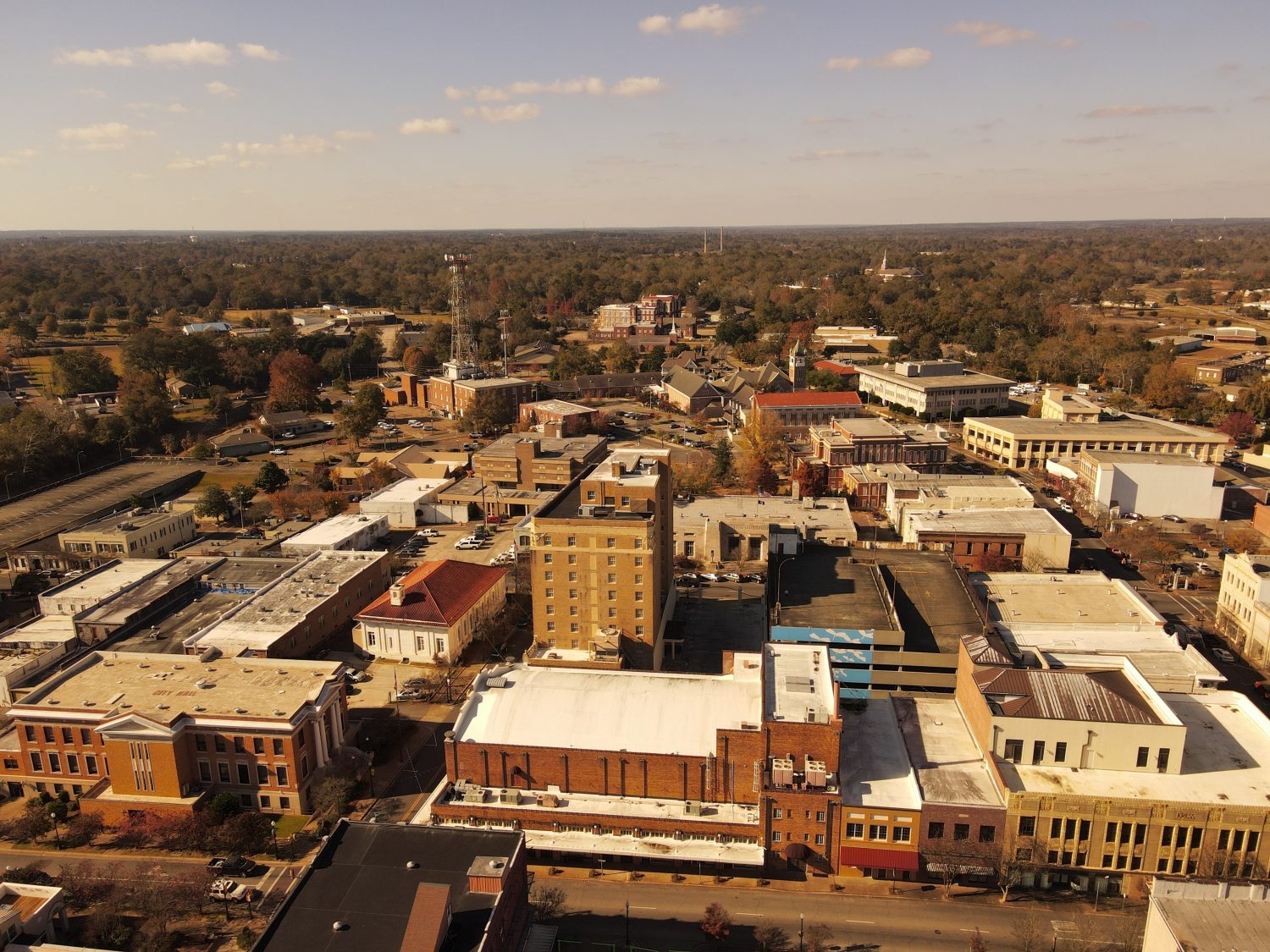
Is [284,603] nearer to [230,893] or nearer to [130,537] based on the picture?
[130,537]

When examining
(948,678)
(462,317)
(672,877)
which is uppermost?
(462,317)

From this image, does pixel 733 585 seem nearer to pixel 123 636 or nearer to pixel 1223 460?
pixel 123 636

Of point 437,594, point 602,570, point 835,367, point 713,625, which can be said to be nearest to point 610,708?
point 602,570

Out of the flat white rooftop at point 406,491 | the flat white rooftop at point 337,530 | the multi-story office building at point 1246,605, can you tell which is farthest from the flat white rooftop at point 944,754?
the flat white rooftop at point 406,491

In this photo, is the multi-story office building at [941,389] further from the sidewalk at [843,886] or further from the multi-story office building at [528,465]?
the sidewalk at [843,886]

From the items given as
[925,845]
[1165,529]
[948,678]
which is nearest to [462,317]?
[1165,529]

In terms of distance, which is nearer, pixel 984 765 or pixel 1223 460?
pixel 984 765
